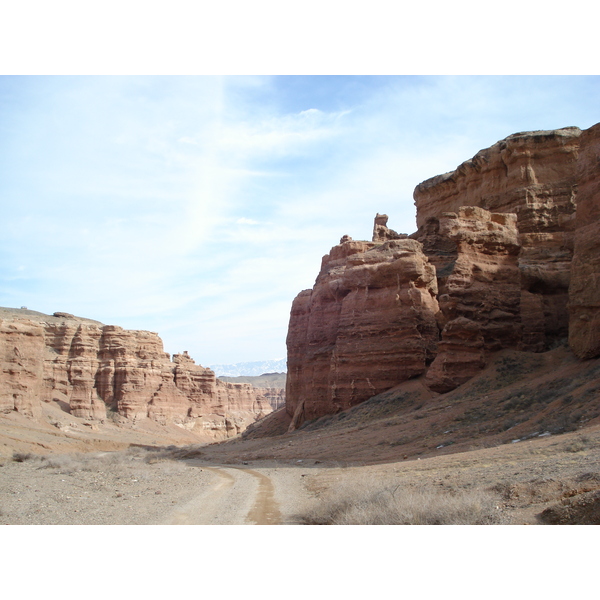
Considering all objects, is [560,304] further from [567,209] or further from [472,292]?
[567,209]

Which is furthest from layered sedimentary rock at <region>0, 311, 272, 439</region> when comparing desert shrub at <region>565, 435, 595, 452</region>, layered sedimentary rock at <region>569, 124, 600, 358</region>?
desert shrub at <region>565, 435, 595, 452</region>

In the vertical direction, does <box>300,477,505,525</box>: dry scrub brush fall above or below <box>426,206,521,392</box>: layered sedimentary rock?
below

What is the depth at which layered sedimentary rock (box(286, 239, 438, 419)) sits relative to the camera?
3094 centimetres

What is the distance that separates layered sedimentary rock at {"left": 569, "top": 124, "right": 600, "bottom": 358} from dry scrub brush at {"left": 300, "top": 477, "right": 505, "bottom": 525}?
1376 cm

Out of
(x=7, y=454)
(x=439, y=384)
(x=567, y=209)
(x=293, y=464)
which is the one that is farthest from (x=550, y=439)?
(x=567, y=209)

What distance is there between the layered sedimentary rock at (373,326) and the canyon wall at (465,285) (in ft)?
0.23

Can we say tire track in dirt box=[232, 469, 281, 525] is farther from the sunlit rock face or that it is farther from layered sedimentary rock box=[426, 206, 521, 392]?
the sunlit rock face

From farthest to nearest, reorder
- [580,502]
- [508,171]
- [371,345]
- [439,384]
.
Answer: [508,171], [371,345], [439,384], [580,502]

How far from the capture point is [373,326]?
3234 cm

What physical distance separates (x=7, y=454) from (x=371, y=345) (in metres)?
19.5

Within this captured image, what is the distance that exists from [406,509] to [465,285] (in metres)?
21.3

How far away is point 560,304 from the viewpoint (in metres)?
30.1

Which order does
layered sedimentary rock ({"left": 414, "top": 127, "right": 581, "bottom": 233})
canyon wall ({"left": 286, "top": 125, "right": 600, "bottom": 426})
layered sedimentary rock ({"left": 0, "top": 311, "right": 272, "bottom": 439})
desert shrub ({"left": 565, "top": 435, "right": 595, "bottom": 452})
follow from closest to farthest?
desert shrub ({"left": 565, "top": 435, "right": 595, "bottom": 452}) < canyon wall ({"left": 286, "top": 125, "right": 600, "bottom": 426}) < layered sedimentary rock ({"left": 414, "top": 127, "right": 581, "bottom": 233}) < layered sedimentary rock ({"left": 0, "top": 311, "right": 272, "bottom": 439})

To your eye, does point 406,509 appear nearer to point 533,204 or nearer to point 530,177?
point 533,204
